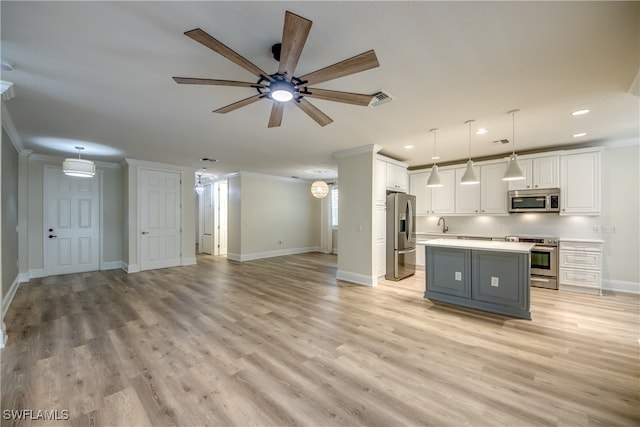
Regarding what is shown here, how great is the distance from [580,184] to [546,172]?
0.54 m

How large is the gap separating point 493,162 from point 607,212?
6.73ft

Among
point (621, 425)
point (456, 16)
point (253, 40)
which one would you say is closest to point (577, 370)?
point (621, 425)

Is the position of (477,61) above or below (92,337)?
above

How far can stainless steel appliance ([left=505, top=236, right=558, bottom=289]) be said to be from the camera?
4.84 m

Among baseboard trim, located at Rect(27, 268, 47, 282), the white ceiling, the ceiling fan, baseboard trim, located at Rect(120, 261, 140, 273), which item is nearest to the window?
the white ceiling

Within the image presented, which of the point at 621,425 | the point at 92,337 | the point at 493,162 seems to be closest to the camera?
the point at 621,425

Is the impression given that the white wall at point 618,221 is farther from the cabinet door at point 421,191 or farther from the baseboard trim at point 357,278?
the baseboard trim at point 357,278

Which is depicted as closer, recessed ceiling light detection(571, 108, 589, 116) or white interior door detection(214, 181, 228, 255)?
recessed ceiling light detection(571, 108, 589, 116)

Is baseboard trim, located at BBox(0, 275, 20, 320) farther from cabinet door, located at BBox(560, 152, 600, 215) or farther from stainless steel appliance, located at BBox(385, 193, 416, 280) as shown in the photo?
cabinet door, located at BBox(560, 152, 600, 215)

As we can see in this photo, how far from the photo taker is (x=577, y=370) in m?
2.35

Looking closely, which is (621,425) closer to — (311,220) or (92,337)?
(92,337)

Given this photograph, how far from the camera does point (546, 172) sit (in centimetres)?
508

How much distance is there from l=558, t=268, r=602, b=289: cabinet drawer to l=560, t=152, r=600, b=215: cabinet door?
1071 millimetres

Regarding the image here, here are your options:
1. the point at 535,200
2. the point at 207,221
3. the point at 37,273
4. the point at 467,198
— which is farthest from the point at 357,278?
the point at 37,273
